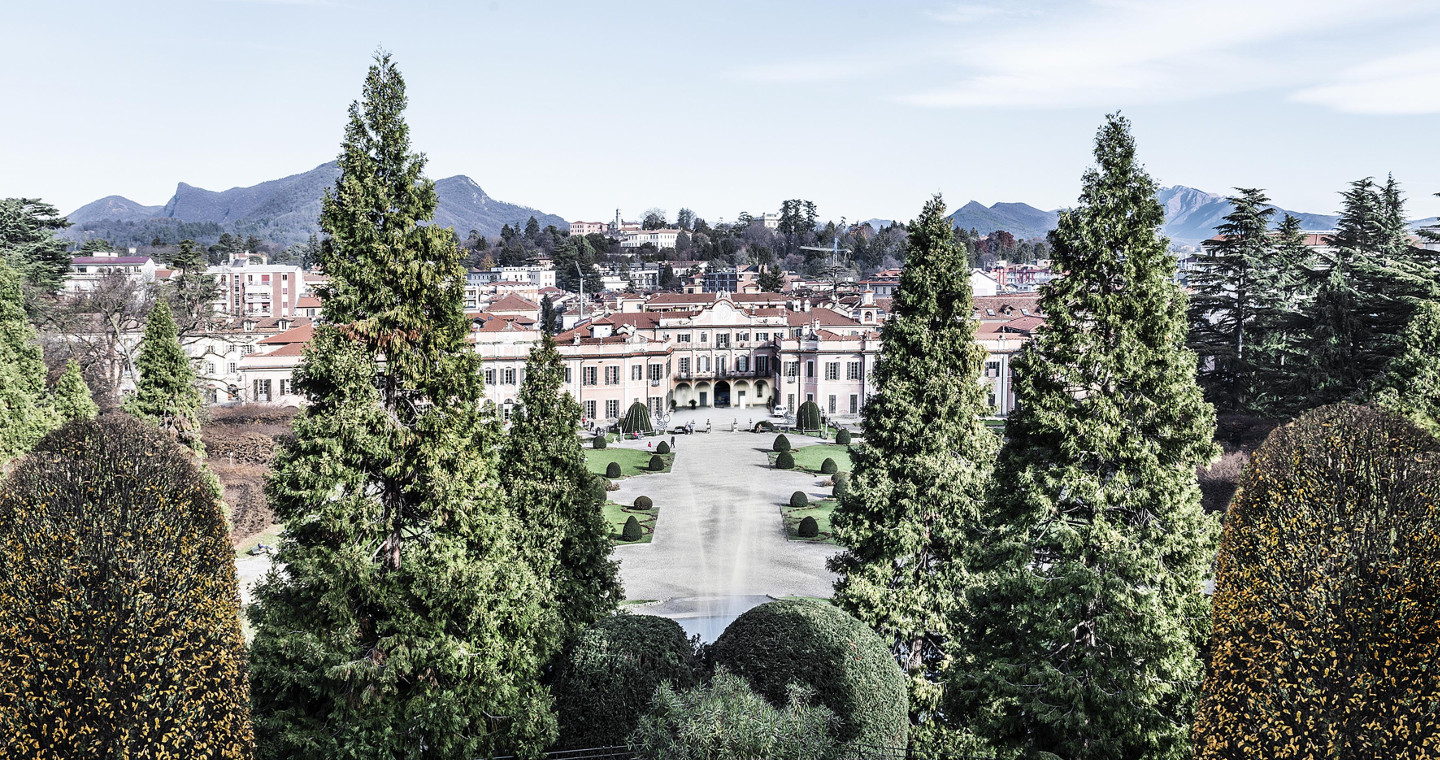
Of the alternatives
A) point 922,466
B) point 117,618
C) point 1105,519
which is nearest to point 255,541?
point 117,618

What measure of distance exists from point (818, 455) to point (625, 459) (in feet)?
36.2

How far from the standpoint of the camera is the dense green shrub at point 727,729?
1011 cm

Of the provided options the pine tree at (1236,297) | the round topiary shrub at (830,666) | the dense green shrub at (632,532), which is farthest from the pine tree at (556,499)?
the pine tree at (1236,297)

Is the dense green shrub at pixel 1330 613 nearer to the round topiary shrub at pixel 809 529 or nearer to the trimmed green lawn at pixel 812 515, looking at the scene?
the trimmed green lawn at pixel 812 515

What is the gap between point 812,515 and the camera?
3659 cm

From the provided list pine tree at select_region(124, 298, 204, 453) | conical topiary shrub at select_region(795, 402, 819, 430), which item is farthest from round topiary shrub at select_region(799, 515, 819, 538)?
conical topiary shrub at select_region(795, 402, 819, 430)

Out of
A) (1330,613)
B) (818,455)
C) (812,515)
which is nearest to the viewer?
(1330,613)

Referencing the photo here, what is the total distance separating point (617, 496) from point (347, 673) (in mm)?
28773

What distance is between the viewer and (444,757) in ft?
39.0

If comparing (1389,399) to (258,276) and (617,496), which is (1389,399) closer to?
(617,496)

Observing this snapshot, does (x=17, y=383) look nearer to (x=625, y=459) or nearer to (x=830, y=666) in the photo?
(x=830, y=666)

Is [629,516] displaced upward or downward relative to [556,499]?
downward

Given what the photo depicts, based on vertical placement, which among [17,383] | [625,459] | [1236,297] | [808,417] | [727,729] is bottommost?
[625,459]

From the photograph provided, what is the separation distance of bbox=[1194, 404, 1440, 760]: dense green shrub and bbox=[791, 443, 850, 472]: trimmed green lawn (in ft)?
118
